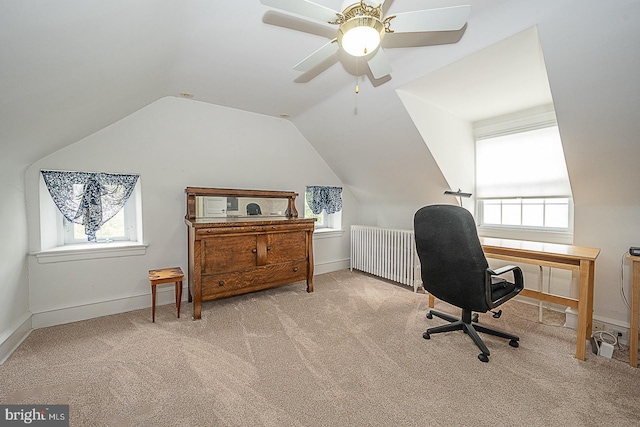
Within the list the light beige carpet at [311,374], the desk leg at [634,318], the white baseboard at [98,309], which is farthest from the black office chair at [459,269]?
the white baseboard at [98,309]

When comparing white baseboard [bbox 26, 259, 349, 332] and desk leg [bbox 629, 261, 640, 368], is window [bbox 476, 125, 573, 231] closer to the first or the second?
desk leg [bbox 629, 261, 640, 368]

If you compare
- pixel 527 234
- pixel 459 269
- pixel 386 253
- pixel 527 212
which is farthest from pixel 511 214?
pixel 459 269

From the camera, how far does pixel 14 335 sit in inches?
86.1

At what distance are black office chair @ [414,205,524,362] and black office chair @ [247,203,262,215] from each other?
7.02ft

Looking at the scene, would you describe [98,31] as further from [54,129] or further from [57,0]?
[54,129]

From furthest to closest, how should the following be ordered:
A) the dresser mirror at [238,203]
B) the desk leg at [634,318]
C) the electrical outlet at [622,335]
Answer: the dresser mirror at [238,203]
the electrical outlet at [622,335]
the desk leg at [634,318]

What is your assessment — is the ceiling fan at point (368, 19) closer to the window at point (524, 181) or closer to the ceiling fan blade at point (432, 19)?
the ceiling fan blade at point (432, 19)

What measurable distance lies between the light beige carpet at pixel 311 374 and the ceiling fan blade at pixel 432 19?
2.12 m

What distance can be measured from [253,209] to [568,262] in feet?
10.8

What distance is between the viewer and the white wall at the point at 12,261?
6.86ft

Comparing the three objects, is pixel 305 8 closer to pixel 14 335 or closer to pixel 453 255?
pixel 453 255

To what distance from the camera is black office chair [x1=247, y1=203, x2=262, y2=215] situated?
3.61 m

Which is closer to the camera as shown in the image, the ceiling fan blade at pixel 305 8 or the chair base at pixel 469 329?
the ceiling fan blade at pixel 305 8

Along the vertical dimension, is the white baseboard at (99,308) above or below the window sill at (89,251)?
below
